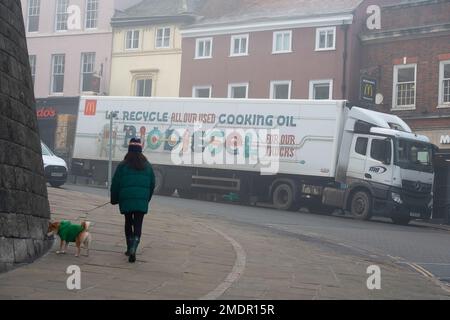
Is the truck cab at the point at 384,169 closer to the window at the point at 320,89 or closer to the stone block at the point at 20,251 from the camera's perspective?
the window at the point at 320,89

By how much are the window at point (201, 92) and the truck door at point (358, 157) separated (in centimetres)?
1464

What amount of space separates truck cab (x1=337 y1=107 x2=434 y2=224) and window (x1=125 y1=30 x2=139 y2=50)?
19.5m

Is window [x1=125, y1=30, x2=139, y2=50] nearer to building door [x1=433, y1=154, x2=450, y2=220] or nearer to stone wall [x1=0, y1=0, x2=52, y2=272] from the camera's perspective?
building door [x1=433, y1=154, x2=450, y2=220]

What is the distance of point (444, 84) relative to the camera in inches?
1118

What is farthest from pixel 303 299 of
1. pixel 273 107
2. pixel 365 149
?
pixel 273 107

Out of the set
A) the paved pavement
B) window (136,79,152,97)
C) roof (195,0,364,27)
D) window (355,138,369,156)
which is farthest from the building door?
window (136,79,152,97)

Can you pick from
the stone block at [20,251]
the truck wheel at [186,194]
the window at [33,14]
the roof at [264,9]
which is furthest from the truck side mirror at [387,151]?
the window at [33,14]

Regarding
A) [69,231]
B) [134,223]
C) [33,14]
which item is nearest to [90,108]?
[33,14]

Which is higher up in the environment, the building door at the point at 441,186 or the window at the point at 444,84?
the window at the point at 444,84

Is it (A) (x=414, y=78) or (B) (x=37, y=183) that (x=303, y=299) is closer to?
(B) (x=37, y=183)

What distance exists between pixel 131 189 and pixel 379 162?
14.7 metres

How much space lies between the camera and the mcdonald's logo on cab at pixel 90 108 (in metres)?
29.1
